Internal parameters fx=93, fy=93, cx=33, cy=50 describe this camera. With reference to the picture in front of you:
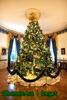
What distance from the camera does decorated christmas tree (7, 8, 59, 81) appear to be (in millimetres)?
4449

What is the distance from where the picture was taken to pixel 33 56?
4652 millimetres

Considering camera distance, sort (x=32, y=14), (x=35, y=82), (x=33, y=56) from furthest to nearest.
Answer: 1. (x=32, y=14)
2. (x=33, y=56)
3. (x=35, y=82)

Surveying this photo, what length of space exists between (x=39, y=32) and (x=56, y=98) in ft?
11.0

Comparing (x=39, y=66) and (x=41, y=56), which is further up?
(x=41, y=56)

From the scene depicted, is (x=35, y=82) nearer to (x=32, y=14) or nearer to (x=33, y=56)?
(x=33, y=56)

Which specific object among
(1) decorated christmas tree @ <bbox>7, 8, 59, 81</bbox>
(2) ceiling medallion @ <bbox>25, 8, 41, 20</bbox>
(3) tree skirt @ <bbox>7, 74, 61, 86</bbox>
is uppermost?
(2) ceiling medallion @ <bbox>25, 8, 41, 20</bbox>

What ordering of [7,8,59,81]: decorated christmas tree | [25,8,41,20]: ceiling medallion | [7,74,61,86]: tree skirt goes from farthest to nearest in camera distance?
[25,8,41,20]: ceiling medallion < [7,8,59,81]: decorated christmas tree < [7,74,61,86]: tree skirt

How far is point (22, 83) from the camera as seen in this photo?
12.3 ft

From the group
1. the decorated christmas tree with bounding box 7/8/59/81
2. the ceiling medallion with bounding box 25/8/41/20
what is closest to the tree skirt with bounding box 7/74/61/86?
the decorated christmas tree with bounding box 7/8/59/81

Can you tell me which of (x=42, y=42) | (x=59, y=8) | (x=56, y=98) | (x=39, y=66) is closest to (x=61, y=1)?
(x=59, y=8)

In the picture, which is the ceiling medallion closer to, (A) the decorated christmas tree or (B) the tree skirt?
(A) the decorated christmas tree

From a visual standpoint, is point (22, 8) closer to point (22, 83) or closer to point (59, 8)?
point (59, 8)

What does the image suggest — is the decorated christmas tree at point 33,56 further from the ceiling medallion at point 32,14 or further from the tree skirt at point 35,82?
→ the tree skirt at point 35,82

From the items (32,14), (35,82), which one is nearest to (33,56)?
(35,82)
